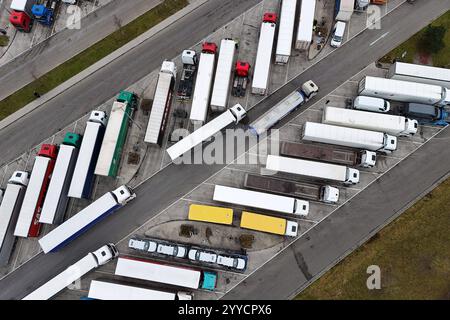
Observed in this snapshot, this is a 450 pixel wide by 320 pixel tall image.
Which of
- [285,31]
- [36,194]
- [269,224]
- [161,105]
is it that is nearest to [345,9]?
[285,31]

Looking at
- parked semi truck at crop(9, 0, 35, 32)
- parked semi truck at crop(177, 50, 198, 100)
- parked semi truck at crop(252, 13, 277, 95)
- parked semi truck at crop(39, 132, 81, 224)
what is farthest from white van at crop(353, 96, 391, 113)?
parked semi truck at crop(9, 0, 35, 32)

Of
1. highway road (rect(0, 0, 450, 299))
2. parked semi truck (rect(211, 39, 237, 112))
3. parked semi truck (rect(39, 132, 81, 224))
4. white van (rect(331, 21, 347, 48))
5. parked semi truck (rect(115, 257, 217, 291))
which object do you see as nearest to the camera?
parked semi truck (rect(115, 257, 217, 291))

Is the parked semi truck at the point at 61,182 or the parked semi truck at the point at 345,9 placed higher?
the parked semi truck at the point at 345,9

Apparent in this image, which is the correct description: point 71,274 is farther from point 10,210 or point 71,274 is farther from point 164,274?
point 10,210

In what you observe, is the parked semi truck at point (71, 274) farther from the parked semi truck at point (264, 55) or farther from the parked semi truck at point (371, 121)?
the parked semi truck at point (371, 121)

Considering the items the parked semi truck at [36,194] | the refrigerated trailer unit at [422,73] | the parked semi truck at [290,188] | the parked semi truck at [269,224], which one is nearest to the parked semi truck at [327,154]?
A: the parked semi truck at [290,188]

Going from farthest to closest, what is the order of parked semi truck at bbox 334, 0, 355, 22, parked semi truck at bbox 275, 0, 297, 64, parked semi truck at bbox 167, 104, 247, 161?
parked semi truck at bbox 334, 0, 355, 22
parked semi truck at bbox 275, 0, 297, 64
parked semi truck at bbox 167, 104, 247, 161

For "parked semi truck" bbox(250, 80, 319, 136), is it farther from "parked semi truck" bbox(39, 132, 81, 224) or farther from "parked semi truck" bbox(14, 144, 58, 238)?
"parked semi truck" bbox(14, 144, 58, 238)
